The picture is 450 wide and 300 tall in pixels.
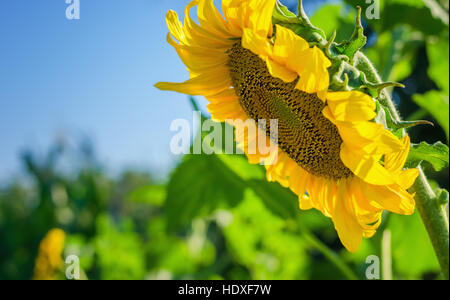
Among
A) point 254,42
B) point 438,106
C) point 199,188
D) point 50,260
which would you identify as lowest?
point 50,260

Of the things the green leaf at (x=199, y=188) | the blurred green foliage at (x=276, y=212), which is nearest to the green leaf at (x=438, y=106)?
the blurred green foliage at (x=276, y=212)

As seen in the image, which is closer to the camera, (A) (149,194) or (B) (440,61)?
(B) (440,61)

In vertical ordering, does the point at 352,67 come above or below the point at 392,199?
above

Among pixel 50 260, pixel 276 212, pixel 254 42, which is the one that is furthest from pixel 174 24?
pixel 50 260

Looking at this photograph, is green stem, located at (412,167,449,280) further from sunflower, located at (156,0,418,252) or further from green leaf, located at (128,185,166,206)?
green leaf, located at (128,185,166,206)

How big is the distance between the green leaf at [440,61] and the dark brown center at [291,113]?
69 centimetres

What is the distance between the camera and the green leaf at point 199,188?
1059mm

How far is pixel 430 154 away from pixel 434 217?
0.13 meters

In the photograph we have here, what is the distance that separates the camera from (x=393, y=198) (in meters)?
0.58

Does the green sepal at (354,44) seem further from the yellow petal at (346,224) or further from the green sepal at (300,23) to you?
the yellow petal at (346,224)

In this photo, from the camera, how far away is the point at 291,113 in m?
0.67

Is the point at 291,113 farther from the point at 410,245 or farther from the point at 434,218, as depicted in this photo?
the point at 410,245
